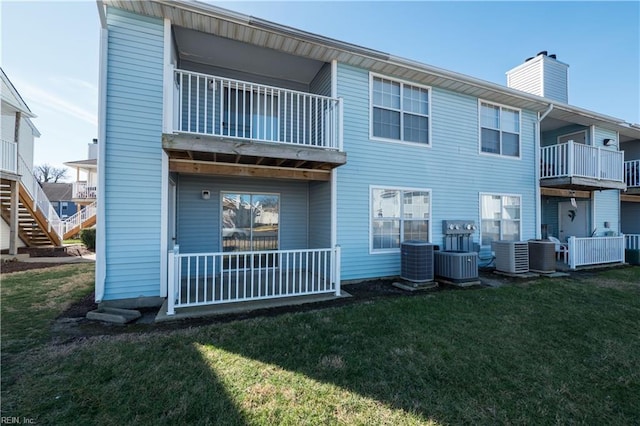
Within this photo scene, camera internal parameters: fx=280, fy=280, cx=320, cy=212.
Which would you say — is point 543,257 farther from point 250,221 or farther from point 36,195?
point 36,195

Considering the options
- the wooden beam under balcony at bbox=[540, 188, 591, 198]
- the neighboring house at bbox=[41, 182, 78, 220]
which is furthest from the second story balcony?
the neighboring house at bbox=[41, 182, 78, 220]

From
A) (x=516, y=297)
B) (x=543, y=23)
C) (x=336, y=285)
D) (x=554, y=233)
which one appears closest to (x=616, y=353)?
(x=516, y=297)

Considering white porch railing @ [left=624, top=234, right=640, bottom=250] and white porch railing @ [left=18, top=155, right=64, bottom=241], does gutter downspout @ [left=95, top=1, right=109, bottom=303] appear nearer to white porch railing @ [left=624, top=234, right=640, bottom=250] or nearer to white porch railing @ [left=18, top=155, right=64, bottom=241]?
white porch railing @ [left=18, top=155, right=64, bottom=241]

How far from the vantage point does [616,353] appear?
12.2 ft

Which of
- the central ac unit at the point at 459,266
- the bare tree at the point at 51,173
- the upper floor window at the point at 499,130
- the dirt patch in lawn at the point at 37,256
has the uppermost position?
the bare tree at the point at 51,173

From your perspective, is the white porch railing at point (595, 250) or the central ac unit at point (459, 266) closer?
the central ac unit at point (459, 266)

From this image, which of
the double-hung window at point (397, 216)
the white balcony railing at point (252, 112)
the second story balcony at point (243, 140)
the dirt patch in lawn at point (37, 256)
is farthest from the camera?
the dirt patch in lawn at point (37, 256)

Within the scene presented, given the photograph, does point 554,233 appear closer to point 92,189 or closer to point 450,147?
point 450,147

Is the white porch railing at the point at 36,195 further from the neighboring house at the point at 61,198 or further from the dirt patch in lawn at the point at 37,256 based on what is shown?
the neighboring house at the point at 61,198

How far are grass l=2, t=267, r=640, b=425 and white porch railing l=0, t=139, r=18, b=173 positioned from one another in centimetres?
951

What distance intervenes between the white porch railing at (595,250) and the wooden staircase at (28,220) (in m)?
20.0

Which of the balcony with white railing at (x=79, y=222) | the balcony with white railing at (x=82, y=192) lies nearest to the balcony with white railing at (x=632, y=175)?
the balcony with white railing at (x=79, y=222)

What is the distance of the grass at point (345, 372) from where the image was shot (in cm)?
252

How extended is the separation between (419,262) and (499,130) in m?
5.76
